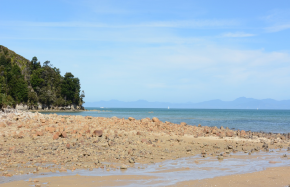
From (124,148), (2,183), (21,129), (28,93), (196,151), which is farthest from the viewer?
(28,93)

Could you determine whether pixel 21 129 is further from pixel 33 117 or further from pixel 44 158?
pixel 44 158

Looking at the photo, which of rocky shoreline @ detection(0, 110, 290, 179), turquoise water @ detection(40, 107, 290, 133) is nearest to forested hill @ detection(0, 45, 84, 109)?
turquoise water @ detection(40, 107, 290, 133)

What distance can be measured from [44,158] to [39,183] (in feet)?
9.06

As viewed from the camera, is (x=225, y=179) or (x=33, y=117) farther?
(x=33, y=117)

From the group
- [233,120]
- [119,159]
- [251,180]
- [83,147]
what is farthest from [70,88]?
[251,180]

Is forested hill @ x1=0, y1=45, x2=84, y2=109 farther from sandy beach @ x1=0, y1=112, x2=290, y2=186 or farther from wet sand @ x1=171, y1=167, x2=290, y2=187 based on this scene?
wet sand @ x1=171, y1=167, x2=290, y2=187

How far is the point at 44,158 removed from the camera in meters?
9.10

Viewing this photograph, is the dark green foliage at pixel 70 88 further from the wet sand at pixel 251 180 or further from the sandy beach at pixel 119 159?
the wet sand at pixel 251 180

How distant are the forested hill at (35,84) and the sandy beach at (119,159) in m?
90.6

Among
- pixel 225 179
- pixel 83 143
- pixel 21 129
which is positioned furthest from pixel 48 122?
pixel 225 179

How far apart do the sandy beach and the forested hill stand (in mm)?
90564

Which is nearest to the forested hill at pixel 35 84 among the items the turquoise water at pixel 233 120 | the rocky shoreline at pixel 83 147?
the turquoise water at pixel 233 120

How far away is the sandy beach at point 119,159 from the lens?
7059 mm

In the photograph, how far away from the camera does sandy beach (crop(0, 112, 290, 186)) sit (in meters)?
7.06
